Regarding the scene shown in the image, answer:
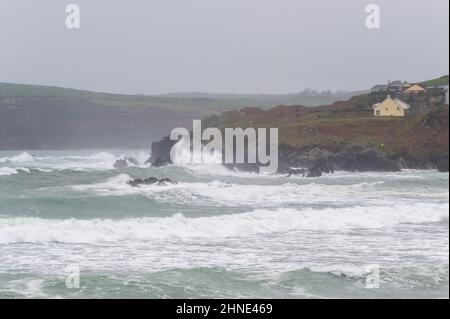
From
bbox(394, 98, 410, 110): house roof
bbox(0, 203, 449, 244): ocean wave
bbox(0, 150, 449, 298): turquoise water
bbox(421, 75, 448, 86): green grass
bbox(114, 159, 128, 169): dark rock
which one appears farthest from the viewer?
bbox(421, 75, 448, 86): green grass

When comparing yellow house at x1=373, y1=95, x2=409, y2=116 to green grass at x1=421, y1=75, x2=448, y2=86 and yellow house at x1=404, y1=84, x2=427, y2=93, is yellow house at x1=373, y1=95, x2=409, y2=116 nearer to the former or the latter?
yellow house at x1=404, y1=84, x2=427, y2=93

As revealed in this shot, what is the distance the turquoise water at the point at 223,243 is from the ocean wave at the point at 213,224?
1.4 inches

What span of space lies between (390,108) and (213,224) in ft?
188

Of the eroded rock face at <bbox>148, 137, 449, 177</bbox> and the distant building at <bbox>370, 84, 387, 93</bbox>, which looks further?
the distant building at <bbox>370, 84, 387, 93</bbox>

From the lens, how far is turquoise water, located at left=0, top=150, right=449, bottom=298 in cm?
1419

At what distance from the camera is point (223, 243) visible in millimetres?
19734

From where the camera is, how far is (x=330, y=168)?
55.2 m

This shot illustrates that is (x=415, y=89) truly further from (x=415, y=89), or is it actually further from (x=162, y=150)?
(x=162, y=150)

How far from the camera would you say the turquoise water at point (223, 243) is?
1419 centimetres

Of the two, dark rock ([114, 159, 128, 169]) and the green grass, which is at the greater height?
the green grass

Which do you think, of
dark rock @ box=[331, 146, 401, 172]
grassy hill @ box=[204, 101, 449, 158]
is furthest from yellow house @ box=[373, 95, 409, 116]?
dark rock @ box=[331, 146, 401, 172]

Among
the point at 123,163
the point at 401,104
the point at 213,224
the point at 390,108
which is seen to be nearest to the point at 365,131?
the point at 390,108

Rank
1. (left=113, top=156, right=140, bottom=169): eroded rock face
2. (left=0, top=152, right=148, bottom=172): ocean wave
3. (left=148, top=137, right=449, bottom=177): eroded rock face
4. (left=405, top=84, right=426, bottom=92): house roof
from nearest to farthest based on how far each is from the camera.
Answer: (left=148, top=137, right=449, bottom=177): eroded rock face, (left=0, top=152, right=148, bottom=172): ocean wave, (left=113, top=156, right=140, bottom=169): eroded rock face, (left=405, top=84, right=426, bottom=92): house roof

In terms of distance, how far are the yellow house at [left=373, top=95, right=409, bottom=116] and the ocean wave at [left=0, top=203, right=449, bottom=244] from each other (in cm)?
5088
